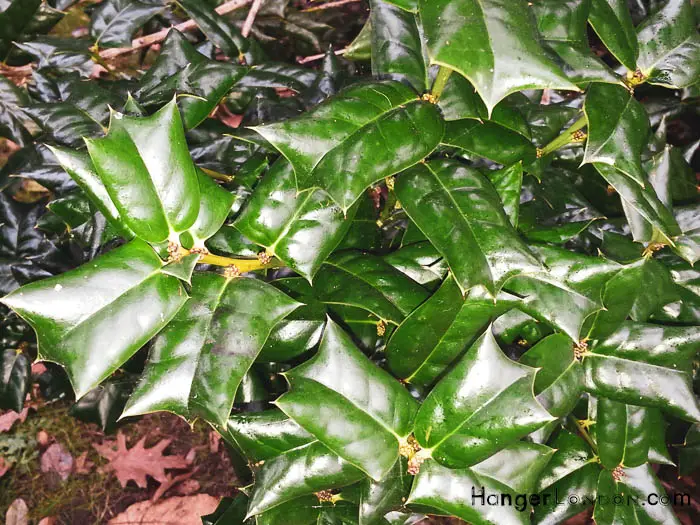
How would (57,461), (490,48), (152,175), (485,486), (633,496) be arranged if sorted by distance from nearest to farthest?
1. (490,48)
2. (152,175)
3. (485,486)
4. (633,496)
5. (57,461)

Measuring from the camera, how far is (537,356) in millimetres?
1147

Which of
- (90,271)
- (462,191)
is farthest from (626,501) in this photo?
(90,271)

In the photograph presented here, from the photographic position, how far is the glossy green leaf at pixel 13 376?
1.80 metres

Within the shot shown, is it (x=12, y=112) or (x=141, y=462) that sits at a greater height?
(x=12, y=112)

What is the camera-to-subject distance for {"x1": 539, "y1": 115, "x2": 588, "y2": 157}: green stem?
1.24 meters

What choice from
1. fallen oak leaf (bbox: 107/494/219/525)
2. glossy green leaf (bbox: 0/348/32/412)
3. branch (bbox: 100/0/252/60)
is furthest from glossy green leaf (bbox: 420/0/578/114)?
fallen oak leaf (bbox: 107/494/219/525)

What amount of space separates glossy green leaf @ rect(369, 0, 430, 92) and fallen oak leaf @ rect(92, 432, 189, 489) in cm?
203

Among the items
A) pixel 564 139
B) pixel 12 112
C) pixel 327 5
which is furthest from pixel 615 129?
pixel 12 112

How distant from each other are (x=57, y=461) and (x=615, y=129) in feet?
8.60

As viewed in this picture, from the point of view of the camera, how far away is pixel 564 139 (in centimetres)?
128

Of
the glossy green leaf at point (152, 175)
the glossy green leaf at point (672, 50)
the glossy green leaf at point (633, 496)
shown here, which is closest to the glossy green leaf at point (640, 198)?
the glossy green leaf at point (672, 50)

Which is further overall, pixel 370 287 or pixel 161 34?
pixel 161 34

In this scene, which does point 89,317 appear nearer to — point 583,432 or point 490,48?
point 490,48

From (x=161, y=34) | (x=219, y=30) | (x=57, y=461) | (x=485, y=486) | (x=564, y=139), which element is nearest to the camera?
(x=485, y=486)
